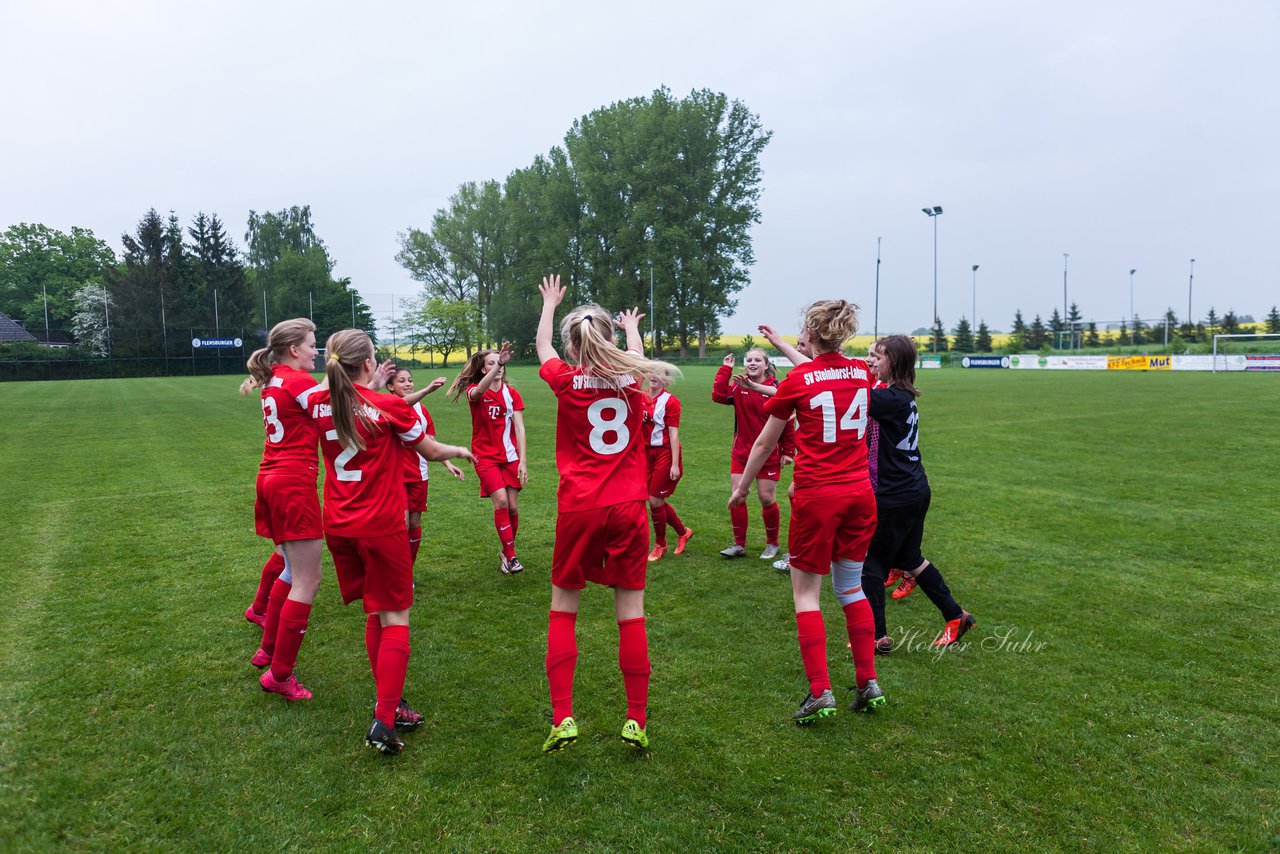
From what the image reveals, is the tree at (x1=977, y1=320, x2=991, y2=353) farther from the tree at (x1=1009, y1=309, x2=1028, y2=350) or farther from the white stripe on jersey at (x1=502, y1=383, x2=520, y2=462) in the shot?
the white stripe on jersey at (x1=502, y1=383, x2=520, y2=462)

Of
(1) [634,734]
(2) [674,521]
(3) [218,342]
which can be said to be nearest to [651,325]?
(3) [218,342]

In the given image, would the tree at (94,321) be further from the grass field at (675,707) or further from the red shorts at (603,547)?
the red shorts at (603,547)

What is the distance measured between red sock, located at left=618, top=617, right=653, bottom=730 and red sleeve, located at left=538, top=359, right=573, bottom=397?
1.18 meters

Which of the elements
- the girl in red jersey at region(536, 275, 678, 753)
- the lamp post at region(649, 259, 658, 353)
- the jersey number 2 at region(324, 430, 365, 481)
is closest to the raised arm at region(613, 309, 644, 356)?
the girl in red jersey at region(536, 275, 678, 753)

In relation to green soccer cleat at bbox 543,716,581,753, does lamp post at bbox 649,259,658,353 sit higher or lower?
higher

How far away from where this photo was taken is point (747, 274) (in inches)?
2586

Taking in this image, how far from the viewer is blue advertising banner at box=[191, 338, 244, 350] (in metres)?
52.8

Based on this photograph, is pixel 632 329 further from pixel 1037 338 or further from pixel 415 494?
pixel 1037 338

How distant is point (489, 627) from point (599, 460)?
7.71ft

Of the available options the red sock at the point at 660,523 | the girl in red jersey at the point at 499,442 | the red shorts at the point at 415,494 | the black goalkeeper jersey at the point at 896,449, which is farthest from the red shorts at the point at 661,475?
the black goalkeeper jersey at the point at 896,449

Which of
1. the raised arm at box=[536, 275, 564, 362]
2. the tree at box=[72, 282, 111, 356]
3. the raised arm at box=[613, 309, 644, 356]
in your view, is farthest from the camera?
the tree at box=[72, 282, 111, 356]

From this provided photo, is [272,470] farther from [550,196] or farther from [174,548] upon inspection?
[550,196]

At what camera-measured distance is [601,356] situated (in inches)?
138

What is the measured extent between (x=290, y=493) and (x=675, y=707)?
96.3 inches
